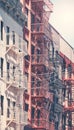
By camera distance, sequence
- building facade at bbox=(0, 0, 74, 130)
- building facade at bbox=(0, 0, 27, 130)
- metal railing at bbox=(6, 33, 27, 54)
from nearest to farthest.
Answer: building facade at bbox=(0, 0, 27, 130) → building facade at bbox=(0, 0, 74, 130) → metal railing at bbox=(6, 33, 27, 54)

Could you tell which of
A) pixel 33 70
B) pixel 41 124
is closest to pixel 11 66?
pixel 33 70

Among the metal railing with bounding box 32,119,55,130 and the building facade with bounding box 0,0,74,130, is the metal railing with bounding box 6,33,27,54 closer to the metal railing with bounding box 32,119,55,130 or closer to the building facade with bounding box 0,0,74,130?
the building facade with bounding box 0,0,74,130

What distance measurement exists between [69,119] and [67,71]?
6167mm

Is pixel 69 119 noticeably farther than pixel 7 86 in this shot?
Yes

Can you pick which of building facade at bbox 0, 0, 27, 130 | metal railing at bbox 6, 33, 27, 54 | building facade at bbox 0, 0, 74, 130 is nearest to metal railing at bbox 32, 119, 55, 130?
building facade at bbox 0, 0, 74, 130

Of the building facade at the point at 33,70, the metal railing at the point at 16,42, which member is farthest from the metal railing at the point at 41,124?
the metal railing at the point at 16,42

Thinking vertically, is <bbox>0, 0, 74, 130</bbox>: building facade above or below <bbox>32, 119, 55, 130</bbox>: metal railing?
above

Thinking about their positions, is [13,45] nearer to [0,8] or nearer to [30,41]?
[0,8]

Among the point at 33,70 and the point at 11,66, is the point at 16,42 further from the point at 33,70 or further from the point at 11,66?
the point at 33,70

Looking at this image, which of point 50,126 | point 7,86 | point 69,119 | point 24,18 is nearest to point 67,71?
point 69,119

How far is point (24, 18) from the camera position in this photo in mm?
70875

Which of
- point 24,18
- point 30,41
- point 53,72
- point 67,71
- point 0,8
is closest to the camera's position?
point 0,8

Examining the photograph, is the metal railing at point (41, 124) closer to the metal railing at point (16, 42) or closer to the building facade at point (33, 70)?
the building facade at point (33, 70)

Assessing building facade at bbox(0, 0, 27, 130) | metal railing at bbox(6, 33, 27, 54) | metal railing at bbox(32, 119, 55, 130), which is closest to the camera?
building facade at bbox(0, 0, 27, 130)
